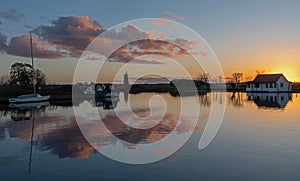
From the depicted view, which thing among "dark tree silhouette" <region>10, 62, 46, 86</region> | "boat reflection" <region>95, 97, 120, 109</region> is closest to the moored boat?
"boat reflection" <region>95, 97, 120, 109</region>

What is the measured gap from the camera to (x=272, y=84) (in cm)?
5397

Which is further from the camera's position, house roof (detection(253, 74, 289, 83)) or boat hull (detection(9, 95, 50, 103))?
house roof (detection(253, 74, 289, 83))


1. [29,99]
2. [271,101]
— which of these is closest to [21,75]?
[29,99]

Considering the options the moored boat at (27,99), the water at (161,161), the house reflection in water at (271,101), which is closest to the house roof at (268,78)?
the house reflection in water at (271,101)

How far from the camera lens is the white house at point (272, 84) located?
2118 inches

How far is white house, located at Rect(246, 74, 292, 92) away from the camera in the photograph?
53787 millimetres

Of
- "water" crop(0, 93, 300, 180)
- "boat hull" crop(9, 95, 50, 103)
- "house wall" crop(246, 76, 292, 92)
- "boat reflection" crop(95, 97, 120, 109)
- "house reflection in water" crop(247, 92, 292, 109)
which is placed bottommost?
"water" crop(0, 93, 300, 180)

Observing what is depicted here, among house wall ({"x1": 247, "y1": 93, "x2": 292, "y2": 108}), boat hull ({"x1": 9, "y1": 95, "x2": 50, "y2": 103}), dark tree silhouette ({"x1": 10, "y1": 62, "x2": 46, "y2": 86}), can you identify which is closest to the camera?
house wall ({"x1": 247, "y1": 93, "x2": 292, "y2": 108})

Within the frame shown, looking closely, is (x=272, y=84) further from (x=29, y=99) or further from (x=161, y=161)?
(x=161, y=161)

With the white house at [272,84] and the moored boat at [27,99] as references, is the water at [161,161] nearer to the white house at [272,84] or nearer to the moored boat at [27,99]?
the moored boat at [27,99]

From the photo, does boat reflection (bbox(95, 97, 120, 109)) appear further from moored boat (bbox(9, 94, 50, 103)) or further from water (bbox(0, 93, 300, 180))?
water (bbox(0, 93, 300, 180))

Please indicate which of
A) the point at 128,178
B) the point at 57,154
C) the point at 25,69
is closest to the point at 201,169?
the point at 128,178

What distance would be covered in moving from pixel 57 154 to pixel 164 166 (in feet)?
11.8

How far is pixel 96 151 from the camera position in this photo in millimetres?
8727
